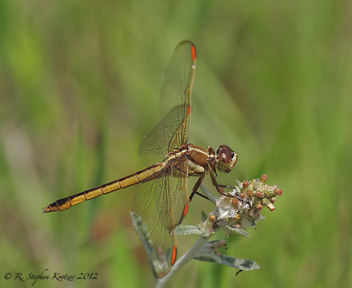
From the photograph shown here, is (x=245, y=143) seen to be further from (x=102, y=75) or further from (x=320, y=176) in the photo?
(x=102, y=75)

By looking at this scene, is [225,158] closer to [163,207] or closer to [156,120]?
[163,207]

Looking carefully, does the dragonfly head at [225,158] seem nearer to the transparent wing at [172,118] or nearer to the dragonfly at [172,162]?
the dragonfly at [172,162]

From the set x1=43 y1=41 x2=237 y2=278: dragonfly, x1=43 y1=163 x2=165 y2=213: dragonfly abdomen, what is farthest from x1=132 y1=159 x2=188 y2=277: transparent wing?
x1=43 y1=163 x2=165 y2=213: dragonfly abdomen

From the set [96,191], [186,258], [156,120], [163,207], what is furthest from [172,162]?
[156,120]

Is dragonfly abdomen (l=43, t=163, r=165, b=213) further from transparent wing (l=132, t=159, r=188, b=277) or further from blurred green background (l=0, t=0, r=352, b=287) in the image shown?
transparent wing (l=132, t=159, r=188, b=277)

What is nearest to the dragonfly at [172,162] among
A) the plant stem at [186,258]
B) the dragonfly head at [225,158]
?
the dragonfly head at [225,158]

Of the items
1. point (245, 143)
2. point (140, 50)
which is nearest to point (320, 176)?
point (245, 143)
